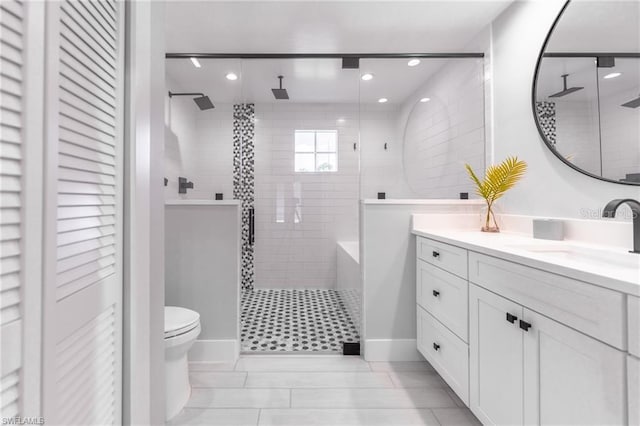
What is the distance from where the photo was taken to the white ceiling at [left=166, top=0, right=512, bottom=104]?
2043mm

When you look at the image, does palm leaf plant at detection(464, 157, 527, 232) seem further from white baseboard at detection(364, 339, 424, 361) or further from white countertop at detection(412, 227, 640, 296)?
white baseboard at detection(364, 339, 424, 361)

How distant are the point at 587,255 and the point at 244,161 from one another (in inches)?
81.1

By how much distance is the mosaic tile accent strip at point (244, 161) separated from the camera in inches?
88.5

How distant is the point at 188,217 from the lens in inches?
82.7

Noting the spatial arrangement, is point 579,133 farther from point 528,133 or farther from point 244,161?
point 244,161

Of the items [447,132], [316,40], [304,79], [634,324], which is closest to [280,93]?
[304,79]

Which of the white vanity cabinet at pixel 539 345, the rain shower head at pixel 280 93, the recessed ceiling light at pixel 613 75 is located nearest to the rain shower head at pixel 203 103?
the rain shower head at pixel 280 93

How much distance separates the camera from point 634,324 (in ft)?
2.31

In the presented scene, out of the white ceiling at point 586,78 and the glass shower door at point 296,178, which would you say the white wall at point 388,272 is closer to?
the glass shower door at point 296,178

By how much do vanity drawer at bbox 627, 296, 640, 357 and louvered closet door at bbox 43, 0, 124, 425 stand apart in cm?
124

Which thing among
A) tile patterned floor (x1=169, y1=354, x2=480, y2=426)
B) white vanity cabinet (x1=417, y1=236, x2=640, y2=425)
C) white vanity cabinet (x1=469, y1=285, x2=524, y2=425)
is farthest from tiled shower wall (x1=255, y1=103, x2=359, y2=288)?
white vanity cabinet (x1=469, y1=285, x2=524, y2=425)

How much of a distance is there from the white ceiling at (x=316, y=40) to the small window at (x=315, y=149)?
0.27 meters

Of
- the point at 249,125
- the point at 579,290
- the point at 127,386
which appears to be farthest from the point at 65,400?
the point at 249,125

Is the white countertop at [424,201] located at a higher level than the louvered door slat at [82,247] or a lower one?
higher
